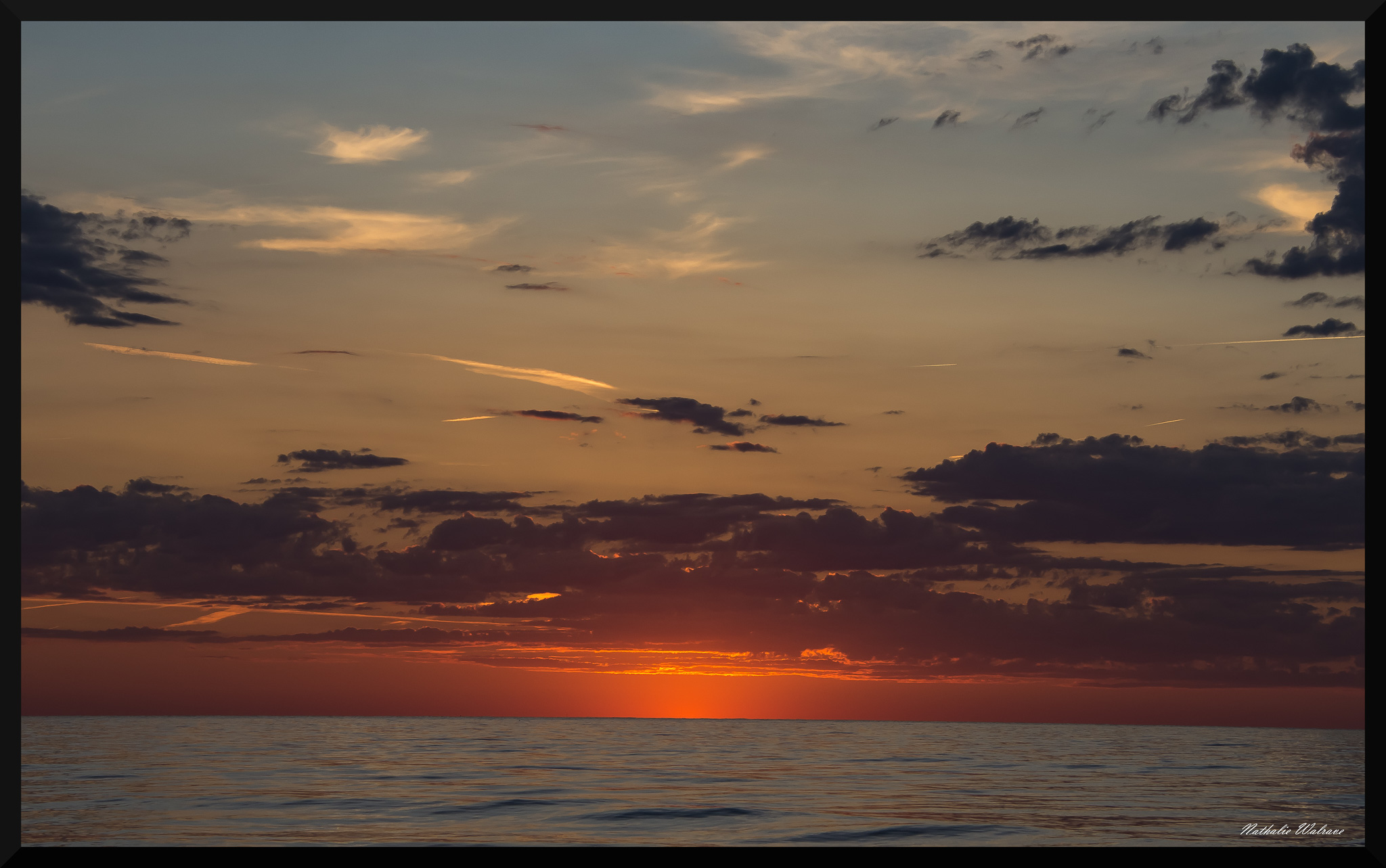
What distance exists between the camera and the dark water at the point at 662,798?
34.9 m

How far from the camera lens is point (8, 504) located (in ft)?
55.4

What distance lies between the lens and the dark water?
115 feet

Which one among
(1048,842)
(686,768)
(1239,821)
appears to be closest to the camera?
(1048,842)

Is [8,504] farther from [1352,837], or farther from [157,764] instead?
[157,764]

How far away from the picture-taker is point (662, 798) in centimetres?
4788
